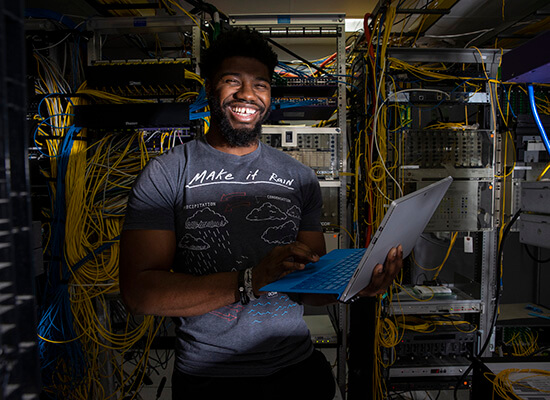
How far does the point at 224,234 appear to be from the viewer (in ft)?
3.44

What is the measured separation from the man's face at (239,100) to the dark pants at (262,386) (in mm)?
786

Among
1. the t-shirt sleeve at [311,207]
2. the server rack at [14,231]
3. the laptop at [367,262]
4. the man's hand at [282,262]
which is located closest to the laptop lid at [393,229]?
the laptop at [367,262]

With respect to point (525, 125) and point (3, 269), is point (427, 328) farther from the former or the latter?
point (3, 269)

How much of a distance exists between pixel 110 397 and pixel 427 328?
212cm

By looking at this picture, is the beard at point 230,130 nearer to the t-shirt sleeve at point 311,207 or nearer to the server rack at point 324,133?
the t-shirt sleeve at point 311,207

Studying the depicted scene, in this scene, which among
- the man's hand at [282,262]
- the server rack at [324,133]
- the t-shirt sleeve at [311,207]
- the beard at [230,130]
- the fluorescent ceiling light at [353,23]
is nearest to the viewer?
the man's hand at [282,262]

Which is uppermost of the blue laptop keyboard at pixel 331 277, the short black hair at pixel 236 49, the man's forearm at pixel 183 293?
the short black hair at pixel 236 49

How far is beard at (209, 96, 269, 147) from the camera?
1.12 m

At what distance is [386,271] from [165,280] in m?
0.64


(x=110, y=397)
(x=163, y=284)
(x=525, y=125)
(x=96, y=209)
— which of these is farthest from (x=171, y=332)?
(x=525, y=125)

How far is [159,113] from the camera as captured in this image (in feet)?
6.21

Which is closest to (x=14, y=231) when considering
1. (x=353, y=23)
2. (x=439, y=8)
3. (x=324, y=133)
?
(x=324, y=133)

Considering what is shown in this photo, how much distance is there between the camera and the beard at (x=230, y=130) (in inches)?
44.1

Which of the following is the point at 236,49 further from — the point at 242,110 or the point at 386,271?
the point at 386,271
